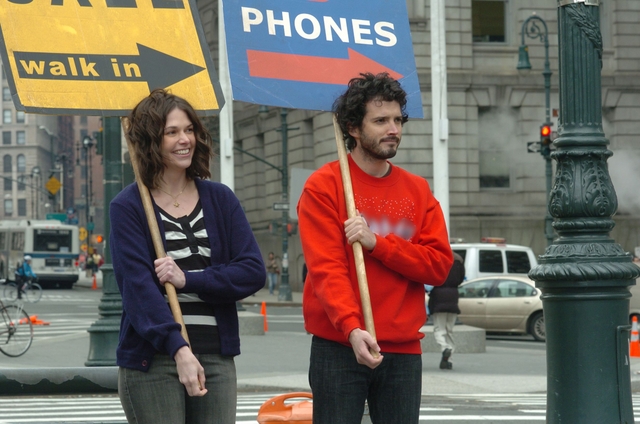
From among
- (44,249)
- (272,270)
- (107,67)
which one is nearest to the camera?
(107,67)

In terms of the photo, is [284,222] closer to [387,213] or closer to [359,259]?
[387,213]

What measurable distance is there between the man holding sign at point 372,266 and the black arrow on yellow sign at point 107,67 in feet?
3.50

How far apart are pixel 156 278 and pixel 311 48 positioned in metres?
1.85

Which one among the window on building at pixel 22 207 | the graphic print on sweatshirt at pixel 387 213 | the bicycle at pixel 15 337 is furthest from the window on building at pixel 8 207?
the graphic print on sweatshirt at pixel 387 213

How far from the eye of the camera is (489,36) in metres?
39.0

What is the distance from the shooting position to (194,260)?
416 centimetres

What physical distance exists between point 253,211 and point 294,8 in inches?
1648

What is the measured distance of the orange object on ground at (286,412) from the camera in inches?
217

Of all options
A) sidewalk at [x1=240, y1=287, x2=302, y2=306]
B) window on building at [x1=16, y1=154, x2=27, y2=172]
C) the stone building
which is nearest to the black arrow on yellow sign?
sidewalk at [x1=240, y1=287, x2=302, y2=306]

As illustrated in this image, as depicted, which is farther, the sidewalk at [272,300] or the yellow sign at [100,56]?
the sidewalk at [272,300]

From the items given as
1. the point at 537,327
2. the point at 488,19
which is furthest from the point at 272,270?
the point at 537,327

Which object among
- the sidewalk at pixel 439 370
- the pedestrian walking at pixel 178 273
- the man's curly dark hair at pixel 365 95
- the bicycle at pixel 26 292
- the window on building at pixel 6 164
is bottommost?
the sidewalk at pixel 439 370

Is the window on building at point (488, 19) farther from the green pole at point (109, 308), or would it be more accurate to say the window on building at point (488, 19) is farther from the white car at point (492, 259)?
the green pole at point (109, 308)

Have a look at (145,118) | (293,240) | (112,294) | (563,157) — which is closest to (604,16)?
(293,240)
